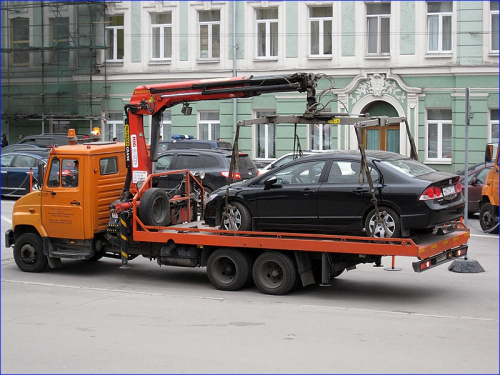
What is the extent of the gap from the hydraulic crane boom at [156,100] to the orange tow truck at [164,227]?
2 cm

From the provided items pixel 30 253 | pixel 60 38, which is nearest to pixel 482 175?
pixel 30 253

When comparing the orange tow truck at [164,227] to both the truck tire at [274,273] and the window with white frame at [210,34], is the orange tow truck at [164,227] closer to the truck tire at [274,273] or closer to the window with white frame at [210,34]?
the truck tire at [274,273]

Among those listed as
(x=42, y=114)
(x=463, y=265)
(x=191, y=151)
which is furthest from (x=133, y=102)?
(x=42, y=114)

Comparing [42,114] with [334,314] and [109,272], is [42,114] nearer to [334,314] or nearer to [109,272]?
[109,272]

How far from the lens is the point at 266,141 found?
32.6 m

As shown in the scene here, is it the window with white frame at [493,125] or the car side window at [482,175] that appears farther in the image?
the window with white frame at [493,125]

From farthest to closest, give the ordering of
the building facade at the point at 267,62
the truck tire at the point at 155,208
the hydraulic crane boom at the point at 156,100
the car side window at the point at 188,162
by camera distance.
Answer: the building facade at the point at 267,62
the car side window at the point at 188,162
the truck tire at the point at 155,208
the hydraulic crane boom at the point at 156,100

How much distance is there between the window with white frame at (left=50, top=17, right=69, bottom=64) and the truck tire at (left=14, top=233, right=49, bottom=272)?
77.9 feet

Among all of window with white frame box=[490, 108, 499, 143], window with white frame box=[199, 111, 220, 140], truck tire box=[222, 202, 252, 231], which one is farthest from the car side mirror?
window with white frame box=[199, 111, 220, 140]

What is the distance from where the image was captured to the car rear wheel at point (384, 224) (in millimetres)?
10702

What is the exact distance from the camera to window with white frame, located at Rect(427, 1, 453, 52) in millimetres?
29500

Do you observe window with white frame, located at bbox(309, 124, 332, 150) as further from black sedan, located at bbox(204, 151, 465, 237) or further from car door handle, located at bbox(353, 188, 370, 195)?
car door handle, located at bbox(353, 188, 370, 195)

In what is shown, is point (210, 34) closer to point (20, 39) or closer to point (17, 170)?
point (20, 39)

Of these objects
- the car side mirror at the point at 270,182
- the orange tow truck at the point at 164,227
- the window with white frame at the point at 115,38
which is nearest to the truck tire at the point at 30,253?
the orange tow truck at the point at 164,227
